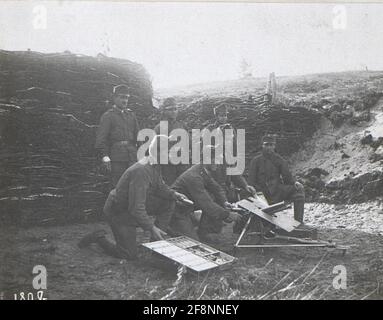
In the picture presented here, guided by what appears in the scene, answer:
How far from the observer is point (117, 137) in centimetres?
547

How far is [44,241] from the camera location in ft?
16.4

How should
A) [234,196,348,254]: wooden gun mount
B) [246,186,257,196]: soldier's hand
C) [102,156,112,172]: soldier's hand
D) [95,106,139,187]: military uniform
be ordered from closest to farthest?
[234,196,348,254]: wooden gun mount < [102,156,112,172]: soldier's hand < [95,106,139,187]: military uniform < [246,186,257,196]: soldier's hand

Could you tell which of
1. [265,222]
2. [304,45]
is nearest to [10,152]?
[265,222]

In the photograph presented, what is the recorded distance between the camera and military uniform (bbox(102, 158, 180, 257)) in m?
4.33

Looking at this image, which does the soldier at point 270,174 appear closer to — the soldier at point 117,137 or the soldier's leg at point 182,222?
the soldier's leg at point 182,222

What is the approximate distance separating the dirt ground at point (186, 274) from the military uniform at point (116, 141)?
112cm

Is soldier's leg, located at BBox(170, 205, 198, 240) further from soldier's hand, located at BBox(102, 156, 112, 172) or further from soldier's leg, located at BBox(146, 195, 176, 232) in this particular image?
soldier's hand, located at BBox(102, 156, 112, 172)

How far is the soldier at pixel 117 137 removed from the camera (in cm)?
542

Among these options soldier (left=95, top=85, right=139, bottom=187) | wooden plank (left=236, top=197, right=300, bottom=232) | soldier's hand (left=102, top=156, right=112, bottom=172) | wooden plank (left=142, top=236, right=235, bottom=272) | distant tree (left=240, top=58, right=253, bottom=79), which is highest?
distant tree (left=240, top=58, right=253, bottom=79)

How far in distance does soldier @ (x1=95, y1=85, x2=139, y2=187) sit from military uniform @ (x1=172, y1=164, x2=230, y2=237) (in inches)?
33.4

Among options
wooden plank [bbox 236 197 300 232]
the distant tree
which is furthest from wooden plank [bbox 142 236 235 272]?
the distant tree

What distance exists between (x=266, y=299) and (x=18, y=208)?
11.2ft

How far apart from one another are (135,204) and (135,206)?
2cm
